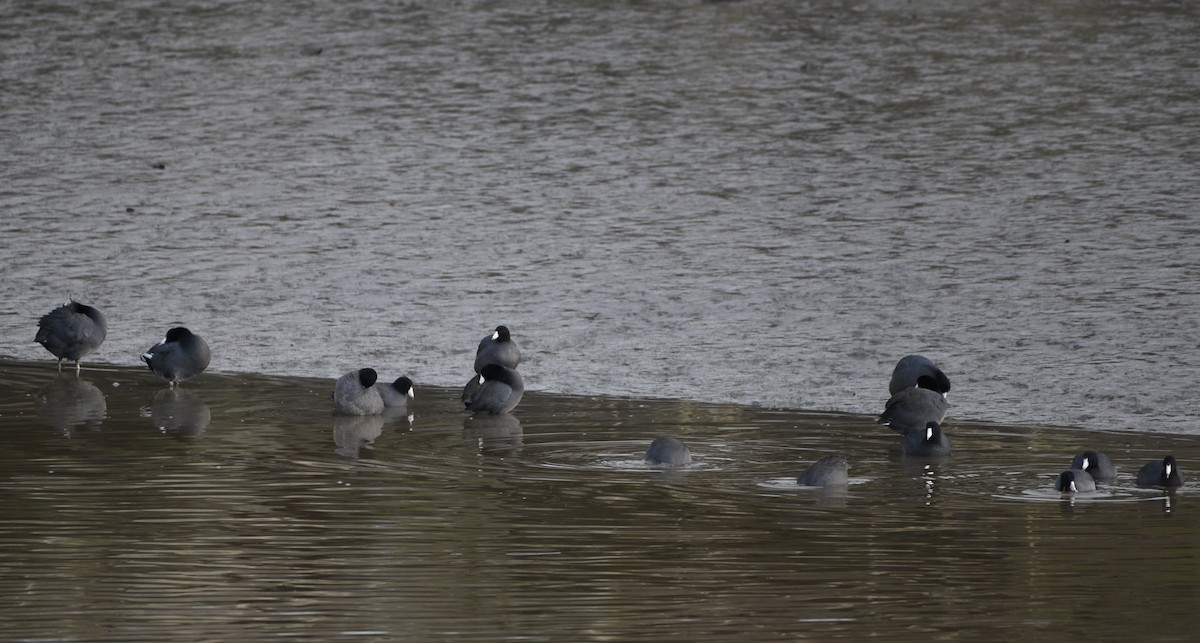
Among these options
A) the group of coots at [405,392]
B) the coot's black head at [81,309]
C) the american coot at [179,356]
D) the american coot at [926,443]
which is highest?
the coot's black head at [81,309]

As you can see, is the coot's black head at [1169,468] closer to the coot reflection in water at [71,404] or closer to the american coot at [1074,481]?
the american coot at [1074,481]

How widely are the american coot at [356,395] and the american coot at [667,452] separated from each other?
1.95m

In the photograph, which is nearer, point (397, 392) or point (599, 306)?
point (397, 392)

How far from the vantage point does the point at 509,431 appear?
388 inches

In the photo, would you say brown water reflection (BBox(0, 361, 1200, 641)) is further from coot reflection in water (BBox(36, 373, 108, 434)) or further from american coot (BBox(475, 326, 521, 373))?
american coot (BBox(475, 326, 521, 373))

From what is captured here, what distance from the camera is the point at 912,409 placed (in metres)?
9.58

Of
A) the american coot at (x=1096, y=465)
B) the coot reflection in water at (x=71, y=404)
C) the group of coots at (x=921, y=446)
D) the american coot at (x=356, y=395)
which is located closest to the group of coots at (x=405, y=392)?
the american coot at (x=356, y=395)

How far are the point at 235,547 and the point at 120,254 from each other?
24.3 ft

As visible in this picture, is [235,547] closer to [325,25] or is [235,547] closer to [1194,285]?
[1194,285]

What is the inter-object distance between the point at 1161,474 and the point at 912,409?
1.54 metres

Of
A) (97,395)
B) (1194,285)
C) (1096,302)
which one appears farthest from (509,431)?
(1194,285)

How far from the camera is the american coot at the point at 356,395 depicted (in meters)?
10.2

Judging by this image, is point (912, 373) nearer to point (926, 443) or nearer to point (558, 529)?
point (926, 443)

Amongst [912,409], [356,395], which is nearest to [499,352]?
[356,395]
